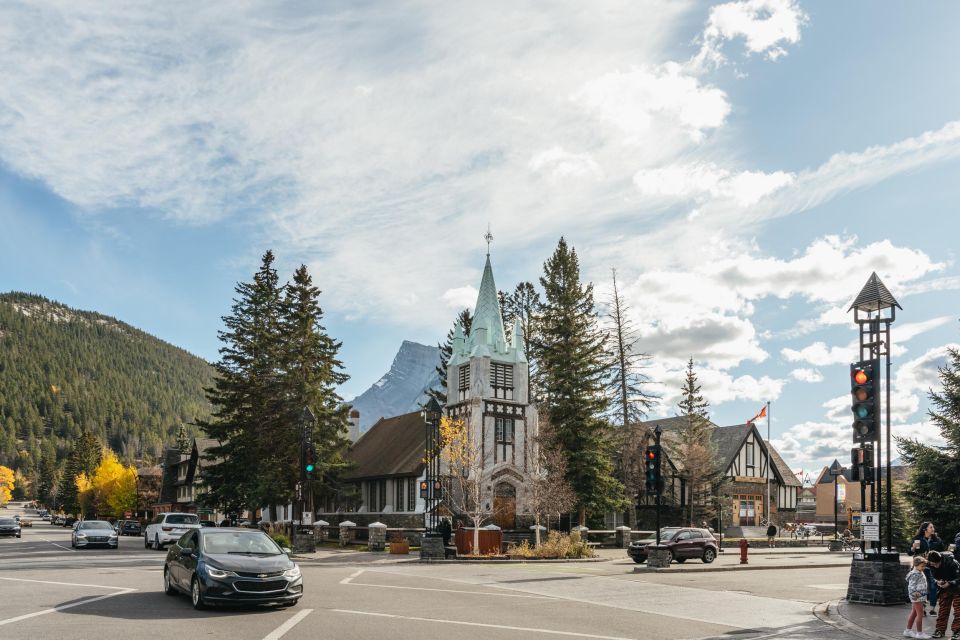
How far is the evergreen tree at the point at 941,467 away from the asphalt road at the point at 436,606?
12.2 feet

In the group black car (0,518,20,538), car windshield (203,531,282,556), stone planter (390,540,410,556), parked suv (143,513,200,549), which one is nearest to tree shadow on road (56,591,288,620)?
car windshield (203,531,282,556)

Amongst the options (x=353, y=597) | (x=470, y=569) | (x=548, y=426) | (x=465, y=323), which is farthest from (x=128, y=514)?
(x=353, y=597)

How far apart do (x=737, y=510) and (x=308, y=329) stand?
124 feet

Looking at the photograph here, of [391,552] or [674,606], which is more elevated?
[674,606]

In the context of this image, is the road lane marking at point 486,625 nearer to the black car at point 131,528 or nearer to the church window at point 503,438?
the church window at point 503,438

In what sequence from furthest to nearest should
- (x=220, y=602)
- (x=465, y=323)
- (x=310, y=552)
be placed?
(x=465, y=323), (x=310, y=552), (x=220, y=602)

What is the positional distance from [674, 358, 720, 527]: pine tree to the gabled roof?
19.0m

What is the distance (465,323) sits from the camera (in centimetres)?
7056

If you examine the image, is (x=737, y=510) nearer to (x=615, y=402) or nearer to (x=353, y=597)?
(x=615, y=402)

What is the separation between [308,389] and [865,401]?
35.4 meters

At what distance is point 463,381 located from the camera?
176 feet

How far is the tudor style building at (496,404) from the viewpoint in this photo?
50.1m

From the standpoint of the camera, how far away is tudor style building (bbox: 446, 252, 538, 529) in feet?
164

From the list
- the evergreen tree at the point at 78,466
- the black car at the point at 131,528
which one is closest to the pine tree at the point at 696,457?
the black car at the point at 131,528
